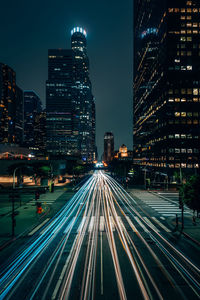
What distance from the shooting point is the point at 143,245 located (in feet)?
41.8

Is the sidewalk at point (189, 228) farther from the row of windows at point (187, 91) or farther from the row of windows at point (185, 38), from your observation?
the row of windows at point (185, 38)

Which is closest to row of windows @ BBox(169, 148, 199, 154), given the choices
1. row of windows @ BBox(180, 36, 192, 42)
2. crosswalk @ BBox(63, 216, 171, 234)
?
row of windows @ BBox(180, 36, 192, 42)

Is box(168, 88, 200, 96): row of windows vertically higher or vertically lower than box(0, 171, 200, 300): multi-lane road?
higher

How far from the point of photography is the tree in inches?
553

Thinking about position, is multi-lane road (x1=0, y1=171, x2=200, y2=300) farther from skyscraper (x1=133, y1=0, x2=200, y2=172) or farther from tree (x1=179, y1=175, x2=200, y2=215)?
skyscraper (x1=133, y1=0, x2=200, y2=172)

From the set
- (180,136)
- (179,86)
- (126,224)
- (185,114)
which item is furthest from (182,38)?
(126,224)

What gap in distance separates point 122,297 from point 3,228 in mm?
13923

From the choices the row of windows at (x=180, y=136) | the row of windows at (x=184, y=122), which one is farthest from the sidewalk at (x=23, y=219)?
the row of windows at (x=184, y=122)

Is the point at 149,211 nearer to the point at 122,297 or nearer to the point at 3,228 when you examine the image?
the point at 122,297

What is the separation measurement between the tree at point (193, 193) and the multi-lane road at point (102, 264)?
131 inches

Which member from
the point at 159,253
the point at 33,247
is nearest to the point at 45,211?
the point at 33,247

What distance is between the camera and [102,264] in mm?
10422

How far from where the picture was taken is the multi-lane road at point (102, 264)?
8.34 metres

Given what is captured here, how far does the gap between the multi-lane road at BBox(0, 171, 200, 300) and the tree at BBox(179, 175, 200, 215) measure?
11.0ft
